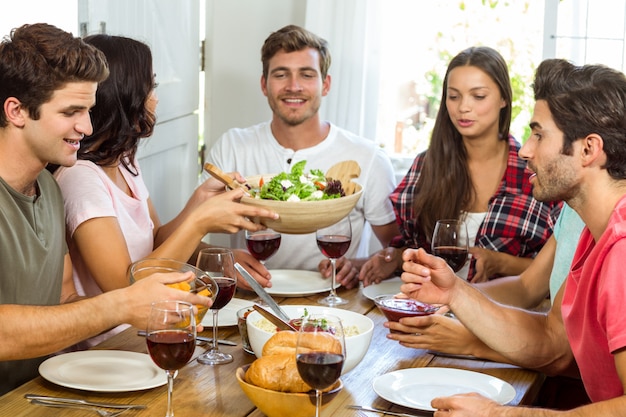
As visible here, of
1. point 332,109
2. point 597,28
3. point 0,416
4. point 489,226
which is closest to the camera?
point 0,416

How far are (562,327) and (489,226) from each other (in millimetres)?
957

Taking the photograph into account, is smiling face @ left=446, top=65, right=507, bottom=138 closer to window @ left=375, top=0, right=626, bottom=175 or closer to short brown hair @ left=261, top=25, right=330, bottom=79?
short brown hair @ left=261, top=25, right=330, bottom=79

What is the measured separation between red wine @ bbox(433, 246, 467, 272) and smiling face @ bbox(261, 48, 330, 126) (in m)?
1.30

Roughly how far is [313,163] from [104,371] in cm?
169

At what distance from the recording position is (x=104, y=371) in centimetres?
186

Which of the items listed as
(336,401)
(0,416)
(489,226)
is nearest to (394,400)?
(336,401)

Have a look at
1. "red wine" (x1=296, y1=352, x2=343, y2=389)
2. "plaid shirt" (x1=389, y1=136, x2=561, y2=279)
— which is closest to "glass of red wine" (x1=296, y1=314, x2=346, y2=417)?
"red wine" (x1=296, y1=352, x2=343, y2=389)

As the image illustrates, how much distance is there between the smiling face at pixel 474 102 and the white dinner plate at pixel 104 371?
1626mm

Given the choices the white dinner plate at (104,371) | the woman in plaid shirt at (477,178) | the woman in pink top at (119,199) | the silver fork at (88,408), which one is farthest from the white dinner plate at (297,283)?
the silver fork at (88,408)

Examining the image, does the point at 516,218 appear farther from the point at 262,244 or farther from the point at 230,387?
the point at 230,387

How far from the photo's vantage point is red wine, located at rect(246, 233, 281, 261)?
2.44 meters

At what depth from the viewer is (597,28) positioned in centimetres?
374

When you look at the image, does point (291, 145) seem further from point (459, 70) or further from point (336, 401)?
point (336, 401)

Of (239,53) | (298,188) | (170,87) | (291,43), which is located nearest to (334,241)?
(298,188)
